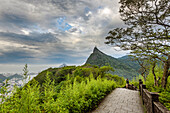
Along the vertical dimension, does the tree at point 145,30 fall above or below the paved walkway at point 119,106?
above

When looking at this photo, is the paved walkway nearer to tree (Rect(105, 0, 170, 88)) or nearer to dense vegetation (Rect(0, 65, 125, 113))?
dense vegetation (Rect(0, 65, 125, 113))

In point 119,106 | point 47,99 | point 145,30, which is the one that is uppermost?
point 145,30

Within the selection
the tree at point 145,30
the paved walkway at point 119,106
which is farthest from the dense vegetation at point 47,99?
the tree at point 145,30

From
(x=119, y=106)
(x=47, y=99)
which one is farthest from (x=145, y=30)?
(x=47, y=99)

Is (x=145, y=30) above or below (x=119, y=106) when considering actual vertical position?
above

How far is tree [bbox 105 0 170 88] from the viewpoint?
3.79m

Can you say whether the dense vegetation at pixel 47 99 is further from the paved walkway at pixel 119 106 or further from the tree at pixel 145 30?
the tree at pixel 145 30

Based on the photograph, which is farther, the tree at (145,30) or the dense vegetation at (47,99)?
the tree at (145,30)

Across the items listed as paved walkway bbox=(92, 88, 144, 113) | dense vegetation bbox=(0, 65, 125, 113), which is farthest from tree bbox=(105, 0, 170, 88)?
dense vegetation bbox=(0, 65, 125, 113)

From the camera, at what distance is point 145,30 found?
443 cm

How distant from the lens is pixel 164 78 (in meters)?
4.65

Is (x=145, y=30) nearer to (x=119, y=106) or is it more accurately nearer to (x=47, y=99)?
(x=119, y=106)

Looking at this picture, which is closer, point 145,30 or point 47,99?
point 47,99

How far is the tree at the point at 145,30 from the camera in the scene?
379 centimetres
